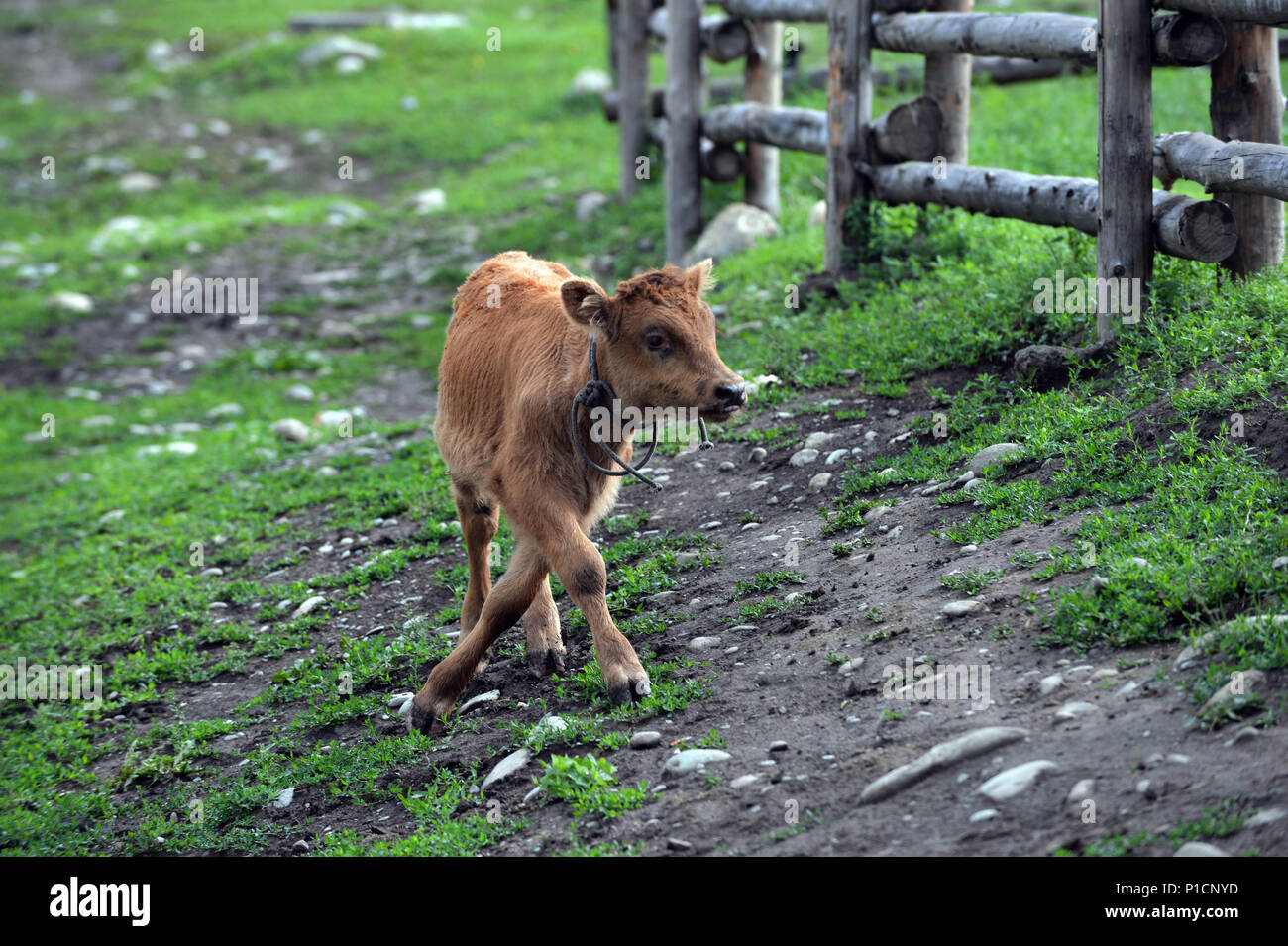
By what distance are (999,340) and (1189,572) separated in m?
3.13

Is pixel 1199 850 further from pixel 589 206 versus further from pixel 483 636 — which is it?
pixel 589 206

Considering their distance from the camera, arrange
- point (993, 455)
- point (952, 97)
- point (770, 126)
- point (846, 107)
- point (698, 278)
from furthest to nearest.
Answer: point (770, 126) < point (846, 107) < point (952, 97) < point (993, 455) < point (698, 278)

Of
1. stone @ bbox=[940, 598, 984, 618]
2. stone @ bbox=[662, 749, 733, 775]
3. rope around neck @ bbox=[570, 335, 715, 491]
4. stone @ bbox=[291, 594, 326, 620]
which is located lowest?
stone @ bbox=[291, 594, 326, 620]

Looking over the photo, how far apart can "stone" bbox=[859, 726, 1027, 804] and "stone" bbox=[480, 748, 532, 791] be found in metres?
1.59

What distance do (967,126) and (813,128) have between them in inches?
58.0

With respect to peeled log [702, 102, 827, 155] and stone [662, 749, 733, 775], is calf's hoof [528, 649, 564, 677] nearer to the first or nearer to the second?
stone [662, 749, 733, 775]

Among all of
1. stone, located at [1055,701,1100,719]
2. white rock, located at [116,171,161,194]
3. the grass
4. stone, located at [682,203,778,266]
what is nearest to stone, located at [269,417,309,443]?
the grass

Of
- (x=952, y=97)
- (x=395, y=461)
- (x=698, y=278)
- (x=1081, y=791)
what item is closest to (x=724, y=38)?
(x=952, y=97)

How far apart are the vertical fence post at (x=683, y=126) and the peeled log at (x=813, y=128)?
9.1 inches

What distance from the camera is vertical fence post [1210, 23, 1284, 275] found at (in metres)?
6.81

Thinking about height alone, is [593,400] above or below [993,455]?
above

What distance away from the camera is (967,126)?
962cm

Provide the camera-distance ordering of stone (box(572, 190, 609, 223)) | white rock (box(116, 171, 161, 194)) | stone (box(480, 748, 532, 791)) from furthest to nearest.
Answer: white rock (box(116, 171, 161, 194)) < stone (box(572, 190, 609, 223)) < stone (box(480, 748, 532, 791))

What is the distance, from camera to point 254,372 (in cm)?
1288
